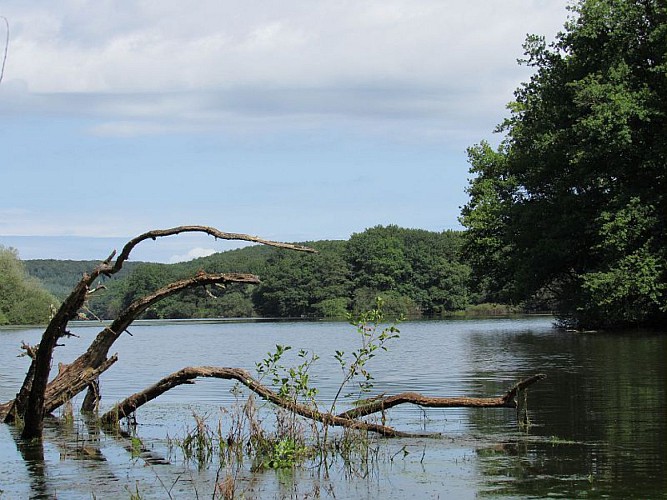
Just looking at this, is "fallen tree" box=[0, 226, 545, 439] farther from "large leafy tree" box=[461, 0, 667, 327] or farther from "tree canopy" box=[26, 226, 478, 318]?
"tree canopy" box=[26, 226, 478, 318]

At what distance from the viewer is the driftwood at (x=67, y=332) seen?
1320 cm

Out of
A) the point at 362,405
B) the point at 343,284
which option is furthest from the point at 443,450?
the point at 343,284

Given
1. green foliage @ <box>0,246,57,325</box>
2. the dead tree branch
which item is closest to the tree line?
the dead tree branch

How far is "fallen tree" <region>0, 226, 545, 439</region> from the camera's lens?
524 inches

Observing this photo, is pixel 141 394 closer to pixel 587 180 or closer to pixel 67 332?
pixel 67 332

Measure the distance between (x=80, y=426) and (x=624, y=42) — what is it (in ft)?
105

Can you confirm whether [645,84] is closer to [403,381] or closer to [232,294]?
[403,381]

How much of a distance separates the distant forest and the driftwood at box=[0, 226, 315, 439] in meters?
108

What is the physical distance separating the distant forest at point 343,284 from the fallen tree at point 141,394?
354ft

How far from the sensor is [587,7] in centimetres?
4250

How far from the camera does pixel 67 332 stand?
544 inches

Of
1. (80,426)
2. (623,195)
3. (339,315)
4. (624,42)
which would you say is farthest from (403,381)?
(339,315)

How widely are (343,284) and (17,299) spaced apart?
49376mm

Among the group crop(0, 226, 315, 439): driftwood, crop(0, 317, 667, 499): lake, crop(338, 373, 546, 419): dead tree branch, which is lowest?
crop(0, 317, 667, 499): lake
